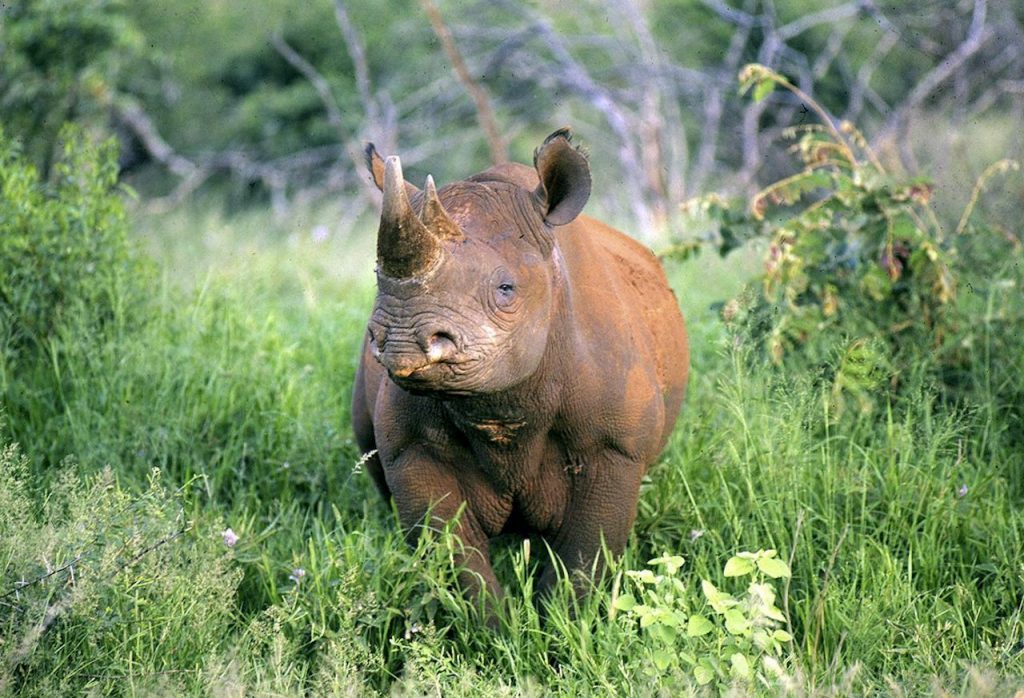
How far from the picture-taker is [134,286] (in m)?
6.45

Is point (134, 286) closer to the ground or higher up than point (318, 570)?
higher up

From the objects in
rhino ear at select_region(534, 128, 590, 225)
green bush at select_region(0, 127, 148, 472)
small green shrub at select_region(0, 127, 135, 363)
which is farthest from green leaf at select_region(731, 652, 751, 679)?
small green shrub at select_region(0, 127, 135, 363)

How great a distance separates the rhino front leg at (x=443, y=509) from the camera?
176 inches

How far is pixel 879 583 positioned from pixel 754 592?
37.5 inches

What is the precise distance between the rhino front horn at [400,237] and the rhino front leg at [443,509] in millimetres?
953

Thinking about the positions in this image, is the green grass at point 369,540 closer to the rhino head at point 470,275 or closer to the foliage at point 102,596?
the foliage at point 102,596

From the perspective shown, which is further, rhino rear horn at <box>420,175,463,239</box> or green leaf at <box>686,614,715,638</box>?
green leaf at <box>686,614,715,638</box>

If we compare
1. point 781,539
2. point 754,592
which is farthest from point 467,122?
A: point 754,592

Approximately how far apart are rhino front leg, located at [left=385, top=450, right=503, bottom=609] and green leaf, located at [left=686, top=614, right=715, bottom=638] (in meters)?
0.81

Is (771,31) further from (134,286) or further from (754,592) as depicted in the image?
(754,592)

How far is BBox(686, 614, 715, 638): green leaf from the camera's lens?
12.8 ft

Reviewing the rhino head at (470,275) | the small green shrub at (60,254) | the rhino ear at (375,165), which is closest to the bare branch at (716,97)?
the small green shrub at (60,254)

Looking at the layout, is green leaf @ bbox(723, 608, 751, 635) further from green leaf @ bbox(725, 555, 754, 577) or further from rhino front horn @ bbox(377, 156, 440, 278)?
rhino front horn @ bbox(377, 156, 440, 278)

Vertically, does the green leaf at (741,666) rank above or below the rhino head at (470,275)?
below
